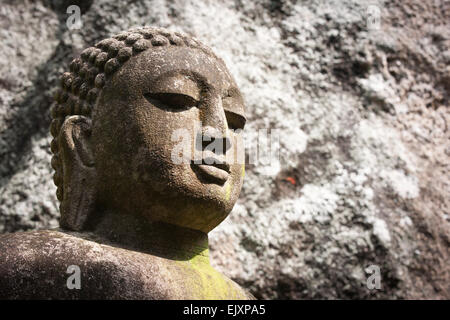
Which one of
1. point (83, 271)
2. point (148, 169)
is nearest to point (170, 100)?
point (148, 169)

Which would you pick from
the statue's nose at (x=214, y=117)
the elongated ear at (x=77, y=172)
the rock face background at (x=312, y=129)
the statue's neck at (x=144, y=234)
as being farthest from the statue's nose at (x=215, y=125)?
the rock face background at (x=312, y=129)

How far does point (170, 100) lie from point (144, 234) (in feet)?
1.89

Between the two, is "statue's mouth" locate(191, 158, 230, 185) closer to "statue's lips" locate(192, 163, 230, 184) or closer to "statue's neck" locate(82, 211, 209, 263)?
"statue's lips" locate(192, 163, 230, 184)

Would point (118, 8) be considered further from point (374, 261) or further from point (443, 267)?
point (443, 267)

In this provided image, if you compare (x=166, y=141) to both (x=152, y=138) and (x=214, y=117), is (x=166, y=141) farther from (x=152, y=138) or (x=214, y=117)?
(x=214, y=117)

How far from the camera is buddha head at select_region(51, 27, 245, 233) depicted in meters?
2.25

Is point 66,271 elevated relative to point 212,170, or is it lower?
lower

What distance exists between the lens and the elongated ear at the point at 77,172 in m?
2.35

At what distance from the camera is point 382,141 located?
14.1ft

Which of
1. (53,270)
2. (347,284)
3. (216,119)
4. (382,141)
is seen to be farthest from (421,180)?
(53,270)

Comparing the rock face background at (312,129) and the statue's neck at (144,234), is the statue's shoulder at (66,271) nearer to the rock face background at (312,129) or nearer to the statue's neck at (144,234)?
the statue's neck at (144,234)

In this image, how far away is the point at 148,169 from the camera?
7.32 ft

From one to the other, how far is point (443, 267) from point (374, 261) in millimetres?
547

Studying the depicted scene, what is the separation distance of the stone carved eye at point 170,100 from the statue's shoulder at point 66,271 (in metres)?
0.65
